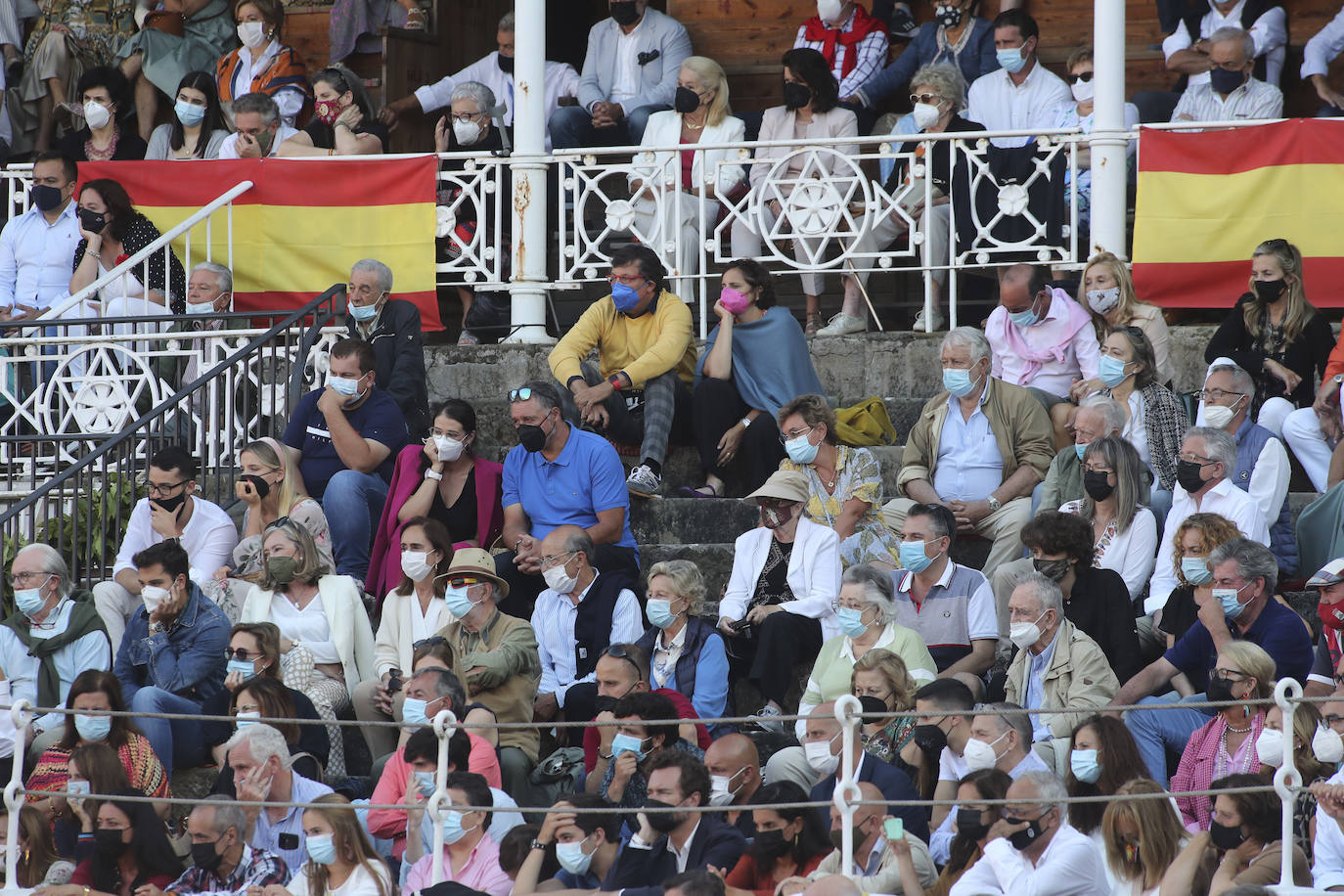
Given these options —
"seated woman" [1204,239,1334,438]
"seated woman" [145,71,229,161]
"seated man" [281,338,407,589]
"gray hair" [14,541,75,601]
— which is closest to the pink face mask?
"seated man" [281,338,407,589]

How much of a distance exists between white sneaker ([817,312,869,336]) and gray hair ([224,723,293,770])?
4604 mm

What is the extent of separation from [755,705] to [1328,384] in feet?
10.0

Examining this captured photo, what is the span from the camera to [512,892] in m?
8.05

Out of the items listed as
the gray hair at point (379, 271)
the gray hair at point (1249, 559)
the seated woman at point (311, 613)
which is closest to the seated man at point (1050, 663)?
the gray hair at point (1249, 559)

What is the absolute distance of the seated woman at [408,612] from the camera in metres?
9.36

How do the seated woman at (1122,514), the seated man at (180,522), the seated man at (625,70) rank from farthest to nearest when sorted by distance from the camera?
the seated man at (625,70), the seated man at (180,522), the seated woman at (1122,514)

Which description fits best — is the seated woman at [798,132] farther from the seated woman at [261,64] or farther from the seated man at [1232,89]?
the seated woman at [261,64]

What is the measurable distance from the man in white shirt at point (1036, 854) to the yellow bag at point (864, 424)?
3.42 meters

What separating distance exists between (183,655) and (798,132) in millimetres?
5247

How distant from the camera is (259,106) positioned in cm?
1308

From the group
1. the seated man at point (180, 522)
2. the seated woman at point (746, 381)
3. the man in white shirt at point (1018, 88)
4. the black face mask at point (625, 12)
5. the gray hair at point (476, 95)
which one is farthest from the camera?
the black face mask at point (625, 12)

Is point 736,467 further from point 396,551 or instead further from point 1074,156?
point 1074,156

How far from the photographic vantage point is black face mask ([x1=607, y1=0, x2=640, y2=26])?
1397cm

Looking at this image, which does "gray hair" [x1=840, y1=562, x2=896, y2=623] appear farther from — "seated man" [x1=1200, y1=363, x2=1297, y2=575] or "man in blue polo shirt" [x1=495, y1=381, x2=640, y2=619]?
"seated man" [x1=1200, y1=363, x2=1297, y2=575]
